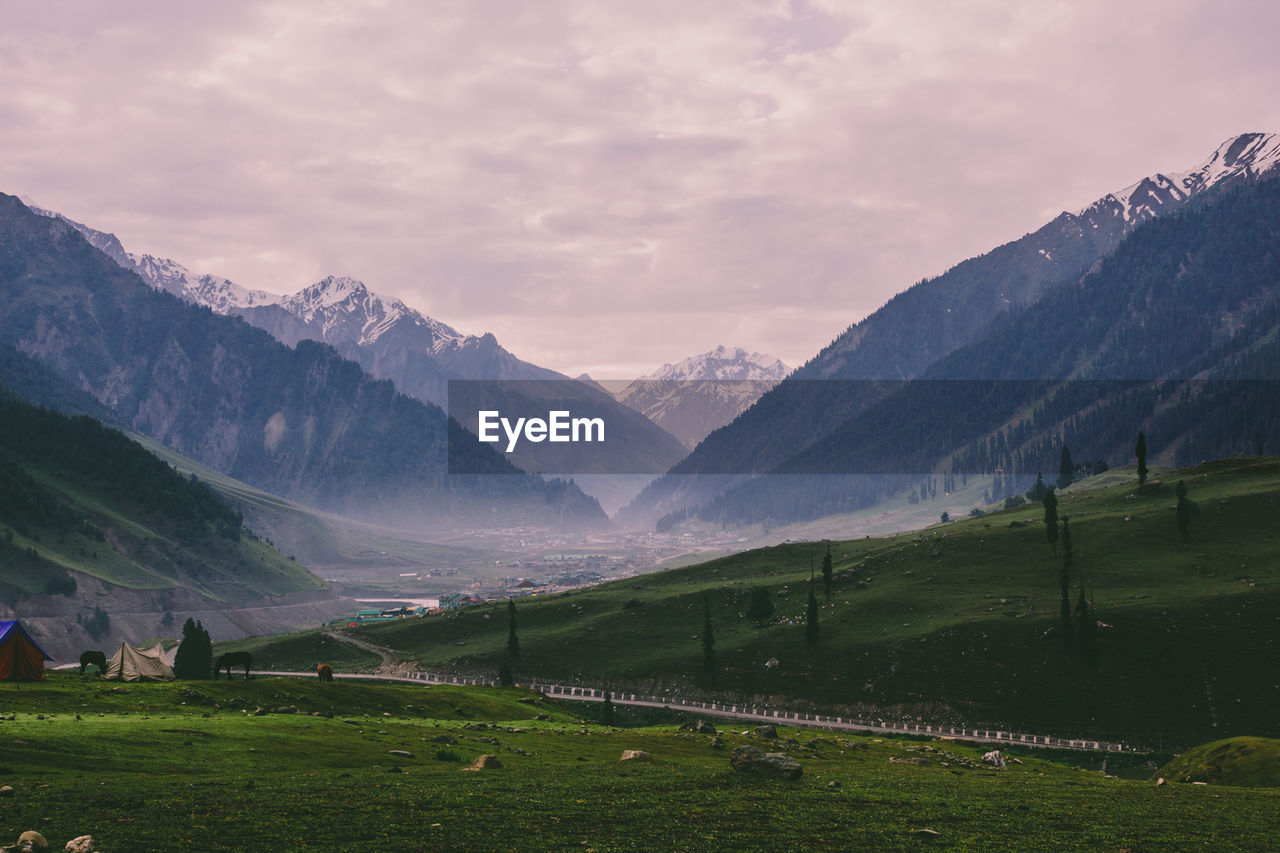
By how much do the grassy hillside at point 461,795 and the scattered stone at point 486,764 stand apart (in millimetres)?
1015

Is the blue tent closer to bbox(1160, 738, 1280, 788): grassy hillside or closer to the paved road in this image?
bbox(1160, 738, 1280, 788): grassy hillside

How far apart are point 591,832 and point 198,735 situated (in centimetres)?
2651

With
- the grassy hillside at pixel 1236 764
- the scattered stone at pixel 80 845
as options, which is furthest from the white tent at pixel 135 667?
the grassy hillside at pixel 1236 764

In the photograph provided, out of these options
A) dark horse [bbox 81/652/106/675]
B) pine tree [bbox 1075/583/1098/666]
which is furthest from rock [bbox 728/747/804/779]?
pine tree [bbox 1075/583/1098/666]

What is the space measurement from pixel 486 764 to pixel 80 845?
992 inches

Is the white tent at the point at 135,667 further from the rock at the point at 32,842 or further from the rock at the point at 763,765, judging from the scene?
the rock at the point at 32,842

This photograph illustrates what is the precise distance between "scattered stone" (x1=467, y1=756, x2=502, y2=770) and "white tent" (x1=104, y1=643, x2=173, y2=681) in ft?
151

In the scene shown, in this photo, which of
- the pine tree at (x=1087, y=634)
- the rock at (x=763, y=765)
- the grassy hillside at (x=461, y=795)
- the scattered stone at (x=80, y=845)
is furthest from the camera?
the pine tree at (x=1087, y=634)

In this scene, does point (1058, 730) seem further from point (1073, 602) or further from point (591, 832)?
point (591, 832)

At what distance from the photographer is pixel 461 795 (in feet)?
140

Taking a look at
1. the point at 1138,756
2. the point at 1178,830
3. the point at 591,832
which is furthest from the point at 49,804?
the point at 1138,756

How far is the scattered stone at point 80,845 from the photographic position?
99.2 feet

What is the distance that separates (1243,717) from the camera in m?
139

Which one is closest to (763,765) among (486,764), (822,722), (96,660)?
(486,764)
